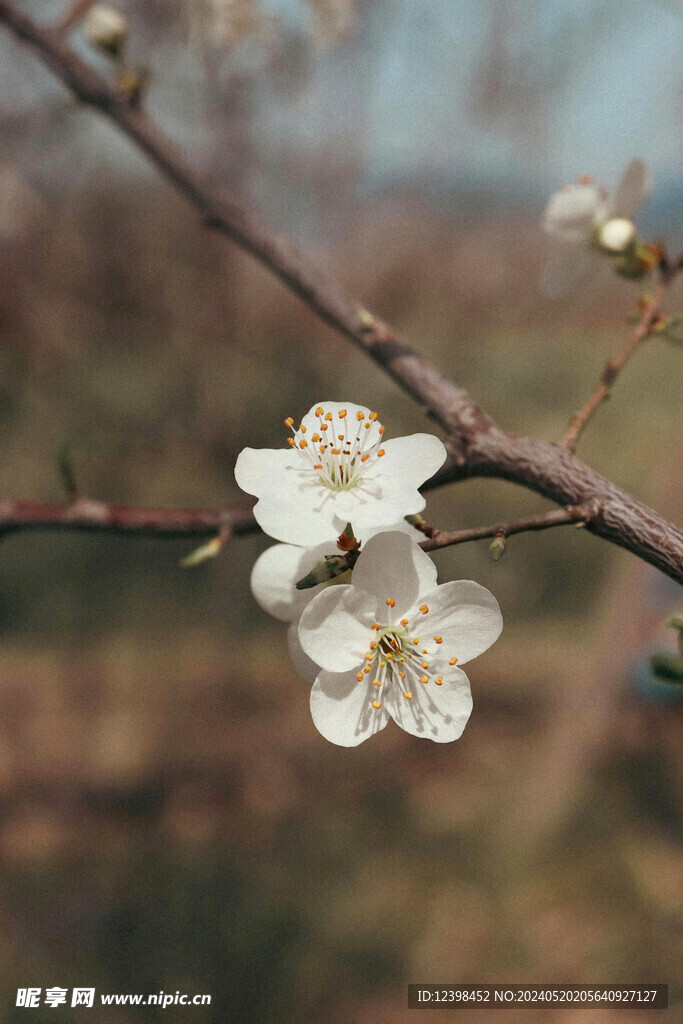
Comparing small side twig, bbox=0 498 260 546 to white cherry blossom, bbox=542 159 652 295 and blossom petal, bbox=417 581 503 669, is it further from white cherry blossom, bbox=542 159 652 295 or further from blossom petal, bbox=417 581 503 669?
white cherry blossom, bbox=542 159 652 295

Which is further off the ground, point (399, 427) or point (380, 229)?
point (380, 229)

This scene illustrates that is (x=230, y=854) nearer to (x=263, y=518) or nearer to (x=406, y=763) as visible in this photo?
(x=406, y=763)

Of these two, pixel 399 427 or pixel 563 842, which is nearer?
pixel 563 842

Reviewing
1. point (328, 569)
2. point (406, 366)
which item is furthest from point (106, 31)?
point (328, 569)

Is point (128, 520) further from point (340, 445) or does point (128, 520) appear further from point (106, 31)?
point (106, 31)

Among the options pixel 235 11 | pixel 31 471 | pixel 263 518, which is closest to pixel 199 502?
pixel 31 471

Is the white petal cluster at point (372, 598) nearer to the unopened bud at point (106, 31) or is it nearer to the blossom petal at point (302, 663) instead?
the blossom petal at point (302, 663)
